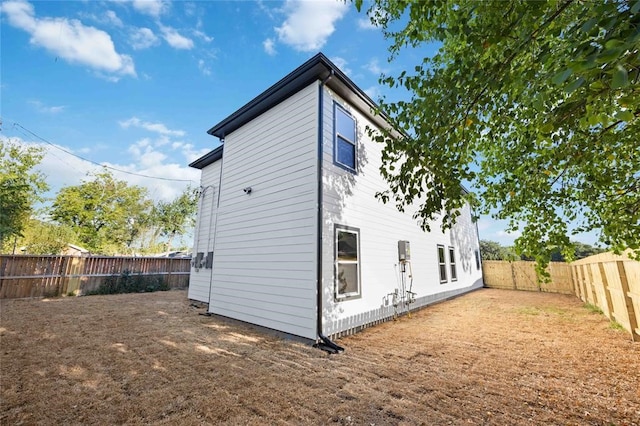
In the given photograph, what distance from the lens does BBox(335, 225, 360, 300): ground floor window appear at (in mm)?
5348

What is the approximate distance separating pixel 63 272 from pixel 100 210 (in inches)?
657

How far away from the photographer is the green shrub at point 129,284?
11.3 metres

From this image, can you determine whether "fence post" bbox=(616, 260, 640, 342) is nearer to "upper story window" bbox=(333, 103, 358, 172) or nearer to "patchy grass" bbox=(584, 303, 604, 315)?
"patchy grass" bbox=(584, 303, 604, 315)

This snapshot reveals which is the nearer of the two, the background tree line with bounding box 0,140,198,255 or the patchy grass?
the patchy grass

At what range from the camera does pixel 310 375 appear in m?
3.49

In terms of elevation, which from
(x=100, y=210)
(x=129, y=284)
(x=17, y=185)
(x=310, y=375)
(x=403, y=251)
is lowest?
(x=310, y=375)

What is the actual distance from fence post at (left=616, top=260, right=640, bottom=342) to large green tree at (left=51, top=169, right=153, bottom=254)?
3141 centimetres

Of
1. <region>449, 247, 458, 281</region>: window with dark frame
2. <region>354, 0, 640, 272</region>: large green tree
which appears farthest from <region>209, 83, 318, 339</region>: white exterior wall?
<region>449, 247, 458, 281</region>: window with dark frame

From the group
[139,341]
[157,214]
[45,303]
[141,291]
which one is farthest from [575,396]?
[157,214]

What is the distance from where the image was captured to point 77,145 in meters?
15.8

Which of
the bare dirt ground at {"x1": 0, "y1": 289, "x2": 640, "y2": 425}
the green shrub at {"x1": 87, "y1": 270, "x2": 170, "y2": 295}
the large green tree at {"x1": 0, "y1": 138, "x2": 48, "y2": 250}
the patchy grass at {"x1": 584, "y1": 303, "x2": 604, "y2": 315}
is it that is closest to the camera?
the bare dirt ground at {"x1": 0, "y1": 289, "x2": 640, "y2": 425}

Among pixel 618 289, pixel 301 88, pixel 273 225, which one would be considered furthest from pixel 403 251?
pixel 301 88

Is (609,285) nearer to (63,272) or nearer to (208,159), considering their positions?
(208,159)

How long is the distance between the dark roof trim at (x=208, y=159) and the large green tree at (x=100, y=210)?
19.6 metres
